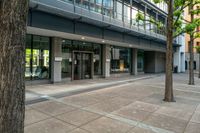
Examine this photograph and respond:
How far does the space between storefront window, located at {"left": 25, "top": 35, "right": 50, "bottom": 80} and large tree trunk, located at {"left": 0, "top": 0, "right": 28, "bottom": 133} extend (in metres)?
9.87

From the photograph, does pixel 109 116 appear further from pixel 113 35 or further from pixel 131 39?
pixel 131 39

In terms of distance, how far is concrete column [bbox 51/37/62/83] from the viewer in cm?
1276

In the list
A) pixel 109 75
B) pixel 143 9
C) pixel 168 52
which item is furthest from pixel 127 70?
pixel 168 52

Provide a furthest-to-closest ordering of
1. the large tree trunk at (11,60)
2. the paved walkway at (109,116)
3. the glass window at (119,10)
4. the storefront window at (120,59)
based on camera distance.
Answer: the storefront window at (120,59)
the glass window at (119,10)
the paved walkway at (109,116)
the large tree trunk at (11,60)

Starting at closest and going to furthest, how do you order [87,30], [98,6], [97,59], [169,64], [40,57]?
[169,64] < [87,30] < [40,57] < [98,6] < [97,59]

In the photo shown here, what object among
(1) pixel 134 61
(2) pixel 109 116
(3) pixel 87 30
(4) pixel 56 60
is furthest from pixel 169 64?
(1) pixel 134 61

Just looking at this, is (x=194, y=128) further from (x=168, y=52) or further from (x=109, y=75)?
(x=109, y=75)

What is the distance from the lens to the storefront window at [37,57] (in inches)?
455

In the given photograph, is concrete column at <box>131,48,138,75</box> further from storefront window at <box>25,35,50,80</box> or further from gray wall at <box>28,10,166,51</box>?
storefront window at <box>25,35,50,80</box>

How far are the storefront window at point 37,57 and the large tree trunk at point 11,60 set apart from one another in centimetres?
987

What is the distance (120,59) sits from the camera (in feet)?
67.2

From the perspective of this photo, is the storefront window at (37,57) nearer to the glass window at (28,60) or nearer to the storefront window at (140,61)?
the glass window at (28,60)

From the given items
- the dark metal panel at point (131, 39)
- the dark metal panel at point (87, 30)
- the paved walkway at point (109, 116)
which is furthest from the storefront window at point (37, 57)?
the dark metal panel at point (131, 39)

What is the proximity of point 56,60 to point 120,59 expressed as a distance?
376 inches
